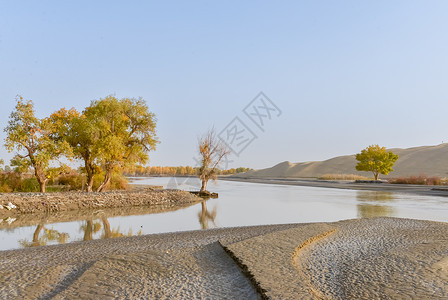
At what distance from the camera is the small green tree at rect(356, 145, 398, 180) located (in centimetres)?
6544

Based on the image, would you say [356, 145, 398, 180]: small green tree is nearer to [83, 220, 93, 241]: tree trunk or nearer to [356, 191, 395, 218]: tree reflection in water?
[356, 191, 395, 218]: tree reflection in water

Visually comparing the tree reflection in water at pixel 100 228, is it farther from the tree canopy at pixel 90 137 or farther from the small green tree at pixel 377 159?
the small green tree at pixel 377 159

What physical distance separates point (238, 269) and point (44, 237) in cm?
826

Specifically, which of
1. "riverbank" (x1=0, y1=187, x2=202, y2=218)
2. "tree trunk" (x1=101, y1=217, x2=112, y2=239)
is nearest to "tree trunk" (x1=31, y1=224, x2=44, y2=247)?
"tree trunk" (x1=101, y1=217, x2=112, y2=239)

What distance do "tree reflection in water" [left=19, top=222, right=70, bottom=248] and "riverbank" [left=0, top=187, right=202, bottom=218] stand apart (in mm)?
5439

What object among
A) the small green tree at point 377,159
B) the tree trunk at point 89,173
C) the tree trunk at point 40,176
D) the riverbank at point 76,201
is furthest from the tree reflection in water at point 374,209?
the small green tree at point 377,159

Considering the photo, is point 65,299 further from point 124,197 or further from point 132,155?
point 132,155

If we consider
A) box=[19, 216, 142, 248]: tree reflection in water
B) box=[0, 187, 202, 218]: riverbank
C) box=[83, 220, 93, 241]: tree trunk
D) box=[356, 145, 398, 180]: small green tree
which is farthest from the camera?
box=[356, 145, 398, 180]: small green tree

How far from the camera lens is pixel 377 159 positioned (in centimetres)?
6625

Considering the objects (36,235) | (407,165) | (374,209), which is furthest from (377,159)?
(36,235)

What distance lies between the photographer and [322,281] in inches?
229

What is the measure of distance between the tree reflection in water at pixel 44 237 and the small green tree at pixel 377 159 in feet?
208

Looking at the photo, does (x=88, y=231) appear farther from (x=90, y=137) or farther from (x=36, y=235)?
(x=90, y=137)

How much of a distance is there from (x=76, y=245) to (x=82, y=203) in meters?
11.7
